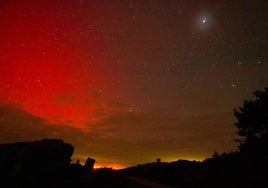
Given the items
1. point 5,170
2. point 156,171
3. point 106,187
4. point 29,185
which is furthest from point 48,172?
point 156,171

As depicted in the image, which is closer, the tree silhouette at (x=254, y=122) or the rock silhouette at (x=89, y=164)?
the tree silhouette at (x=254, y=122)

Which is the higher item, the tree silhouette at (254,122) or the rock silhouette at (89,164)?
the tree silhouette at (254,122)

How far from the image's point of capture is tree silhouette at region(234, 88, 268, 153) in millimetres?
24703

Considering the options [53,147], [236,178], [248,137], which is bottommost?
[236,178]

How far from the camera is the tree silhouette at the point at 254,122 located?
24703 mm

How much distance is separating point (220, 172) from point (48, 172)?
45.7 feet

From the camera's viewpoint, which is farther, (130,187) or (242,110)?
(242,110)

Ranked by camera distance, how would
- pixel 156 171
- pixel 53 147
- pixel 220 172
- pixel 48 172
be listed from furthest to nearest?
pixel 156 171 < pixel 53 147 < pixel 48 172 < pixel 220 172

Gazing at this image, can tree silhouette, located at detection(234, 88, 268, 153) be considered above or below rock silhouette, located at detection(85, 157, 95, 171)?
above

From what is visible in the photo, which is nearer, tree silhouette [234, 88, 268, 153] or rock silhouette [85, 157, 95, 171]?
tree silhouette [234, 88, 268, 153]

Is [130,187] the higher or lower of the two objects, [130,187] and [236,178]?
the lower

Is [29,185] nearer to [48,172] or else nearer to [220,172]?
[48,172]

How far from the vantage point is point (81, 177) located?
26109 millimetres

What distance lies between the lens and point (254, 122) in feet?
85.9
